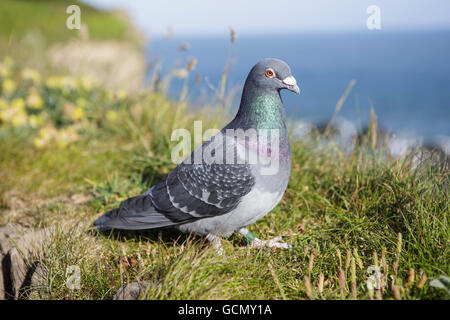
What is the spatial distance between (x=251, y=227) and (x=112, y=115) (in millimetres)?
2997

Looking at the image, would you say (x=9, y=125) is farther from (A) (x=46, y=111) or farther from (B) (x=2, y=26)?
(B) (x=2, y=26)

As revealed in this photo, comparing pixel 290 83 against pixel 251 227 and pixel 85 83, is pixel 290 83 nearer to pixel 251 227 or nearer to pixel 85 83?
pixel 251 227

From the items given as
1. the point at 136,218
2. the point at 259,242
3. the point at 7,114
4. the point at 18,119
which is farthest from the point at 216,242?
the point at 7,114

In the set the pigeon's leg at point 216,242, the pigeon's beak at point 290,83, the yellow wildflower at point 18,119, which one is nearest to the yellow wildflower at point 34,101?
the yellow wildflower at point 18,119

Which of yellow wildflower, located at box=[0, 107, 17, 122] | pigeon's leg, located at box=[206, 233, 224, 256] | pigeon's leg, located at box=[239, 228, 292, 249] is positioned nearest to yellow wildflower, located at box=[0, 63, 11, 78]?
yellow wildflower, located at box=[0, 107, 17, 122]

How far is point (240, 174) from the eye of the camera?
2.59 meters

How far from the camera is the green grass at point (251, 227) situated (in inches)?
89.1

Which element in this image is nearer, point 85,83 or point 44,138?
point 44,138

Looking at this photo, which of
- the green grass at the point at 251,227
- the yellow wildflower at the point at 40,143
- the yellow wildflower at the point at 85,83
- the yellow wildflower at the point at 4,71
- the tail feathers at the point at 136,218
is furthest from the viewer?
the yellow wildflower at the point at 85,83

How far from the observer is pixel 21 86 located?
5773 millimetres

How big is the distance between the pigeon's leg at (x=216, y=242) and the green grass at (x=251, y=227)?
0.28 ft

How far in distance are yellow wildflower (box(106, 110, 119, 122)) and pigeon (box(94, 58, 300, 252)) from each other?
8.90 feet

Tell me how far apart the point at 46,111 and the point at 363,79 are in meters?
48.0

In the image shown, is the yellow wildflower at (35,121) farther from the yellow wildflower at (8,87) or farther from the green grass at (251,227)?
the yellow wildflower at (8,87)
